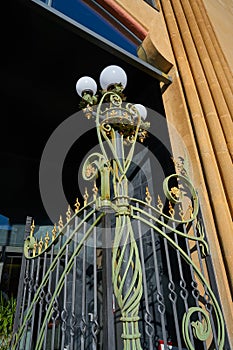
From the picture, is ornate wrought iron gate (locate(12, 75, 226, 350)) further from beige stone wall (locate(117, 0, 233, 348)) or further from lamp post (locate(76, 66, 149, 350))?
beige stone wall (locate(117, 0, 233, 348))

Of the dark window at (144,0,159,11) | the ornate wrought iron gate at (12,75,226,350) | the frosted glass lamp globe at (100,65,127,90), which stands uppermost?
the dark window at (144,0,159,11)

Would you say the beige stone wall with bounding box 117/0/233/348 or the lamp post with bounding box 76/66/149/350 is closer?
the lamp post with bounding box 76/66/149/350

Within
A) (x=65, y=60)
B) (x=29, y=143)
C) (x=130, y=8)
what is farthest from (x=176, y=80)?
(x=29, y=143)

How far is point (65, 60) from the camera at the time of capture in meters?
3.22

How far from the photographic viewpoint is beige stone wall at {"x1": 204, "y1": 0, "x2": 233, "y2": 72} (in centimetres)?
346

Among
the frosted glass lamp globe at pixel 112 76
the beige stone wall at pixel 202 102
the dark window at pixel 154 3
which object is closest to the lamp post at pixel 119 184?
the frosted glass lamp globe at pixel 112 76

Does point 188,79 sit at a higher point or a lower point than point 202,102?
higher

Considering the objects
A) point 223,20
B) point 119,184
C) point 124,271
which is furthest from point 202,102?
point 223,20

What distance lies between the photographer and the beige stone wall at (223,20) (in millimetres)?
3458

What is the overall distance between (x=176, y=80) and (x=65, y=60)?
1486mm

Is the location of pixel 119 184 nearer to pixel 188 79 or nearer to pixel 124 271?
pixel 124 271

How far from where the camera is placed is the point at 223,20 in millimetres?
4031

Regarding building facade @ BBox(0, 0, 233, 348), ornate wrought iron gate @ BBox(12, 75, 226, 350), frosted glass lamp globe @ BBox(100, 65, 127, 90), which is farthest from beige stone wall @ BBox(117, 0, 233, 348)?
frosted glass lamp globe @ BBox(100, 65, 127, 90)

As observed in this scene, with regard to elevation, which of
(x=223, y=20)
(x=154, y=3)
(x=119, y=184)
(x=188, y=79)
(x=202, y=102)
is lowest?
(x=119, y=184)
